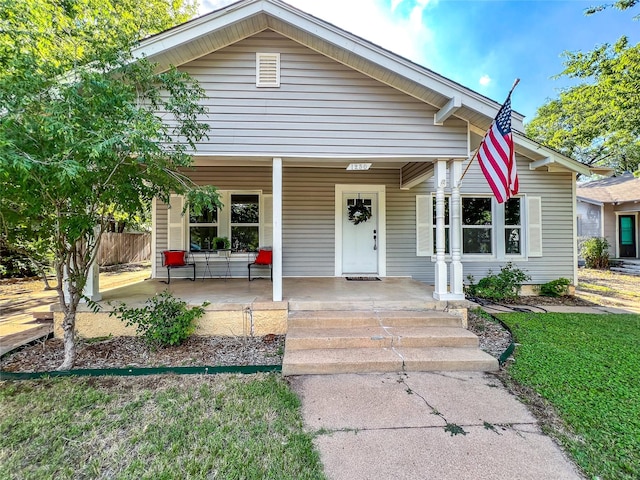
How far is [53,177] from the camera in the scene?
255 centimetres

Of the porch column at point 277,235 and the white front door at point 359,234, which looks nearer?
the porch column at point 277,235

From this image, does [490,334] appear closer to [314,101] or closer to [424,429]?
[424,429]

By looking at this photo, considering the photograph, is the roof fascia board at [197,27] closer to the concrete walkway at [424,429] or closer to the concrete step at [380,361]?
the concrete step at [380,361]

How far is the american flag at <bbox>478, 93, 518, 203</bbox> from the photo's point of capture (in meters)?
3.63

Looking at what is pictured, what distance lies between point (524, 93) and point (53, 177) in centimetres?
2442

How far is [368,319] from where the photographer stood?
3975 millimetres

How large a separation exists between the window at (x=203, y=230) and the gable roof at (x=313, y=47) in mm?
3184

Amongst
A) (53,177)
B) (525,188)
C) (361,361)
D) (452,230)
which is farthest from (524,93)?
(53,177)

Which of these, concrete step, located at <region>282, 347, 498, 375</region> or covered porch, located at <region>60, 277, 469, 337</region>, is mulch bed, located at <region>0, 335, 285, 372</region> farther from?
concrete step, located at <region>282, 347, 498, 375</region>

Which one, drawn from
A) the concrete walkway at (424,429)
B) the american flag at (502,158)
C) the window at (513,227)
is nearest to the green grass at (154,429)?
the concrete walkway at (424,429)

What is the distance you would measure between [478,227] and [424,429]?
6.21 m

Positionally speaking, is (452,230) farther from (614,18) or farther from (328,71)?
(614,18)

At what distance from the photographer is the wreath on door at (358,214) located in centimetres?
682

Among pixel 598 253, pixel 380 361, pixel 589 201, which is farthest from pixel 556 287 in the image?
pixel 589 201
